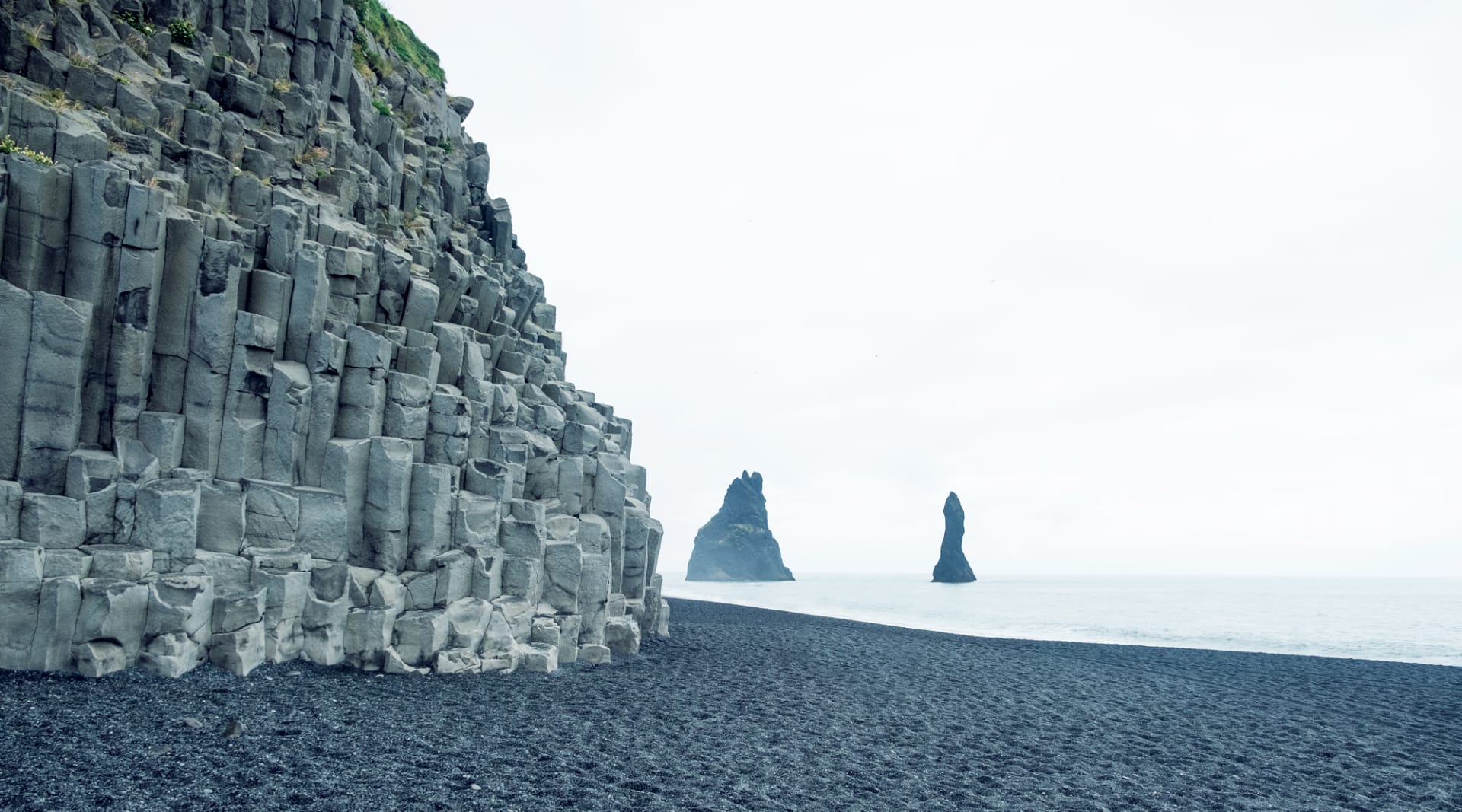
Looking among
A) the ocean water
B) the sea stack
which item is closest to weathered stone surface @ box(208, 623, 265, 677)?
the ocean water

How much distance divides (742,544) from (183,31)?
165 metres

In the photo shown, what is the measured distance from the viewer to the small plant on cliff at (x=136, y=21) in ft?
71.1

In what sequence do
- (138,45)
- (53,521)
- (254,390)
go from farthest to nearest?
(138,45) < (254,390) < (53,521)

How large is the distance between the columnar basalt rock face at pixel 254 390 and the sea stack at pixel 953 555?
142m

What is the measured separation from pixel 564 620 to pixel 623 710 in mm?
6057

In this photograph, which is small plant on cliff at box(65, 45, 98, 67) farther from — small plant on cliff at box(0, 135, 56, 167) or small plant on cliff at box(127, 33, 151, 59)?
small plant on cliff at box(0, 135, 56, 167)

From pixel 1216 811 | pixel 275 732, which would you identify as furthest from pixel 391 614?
pixel 1216 811

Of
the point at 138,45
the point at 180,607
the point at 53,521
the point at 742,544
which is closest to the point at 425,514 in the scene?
the point at 180,607

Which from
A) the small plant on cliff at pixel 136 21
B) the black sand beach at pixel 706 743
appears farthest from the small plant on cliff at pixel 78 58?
the black sand beach at pixel 706 743

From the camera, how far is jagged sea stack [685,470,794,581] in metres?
181

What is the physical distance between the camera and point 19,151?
58.2ft

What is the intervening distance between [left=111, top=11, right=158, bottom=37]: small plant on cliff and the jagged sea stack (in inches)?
6349

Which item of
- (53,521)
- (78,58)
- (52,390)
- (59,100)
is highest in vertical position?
(78,58)

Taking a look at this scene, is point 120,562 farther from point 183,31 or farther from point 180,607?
point 183,31
